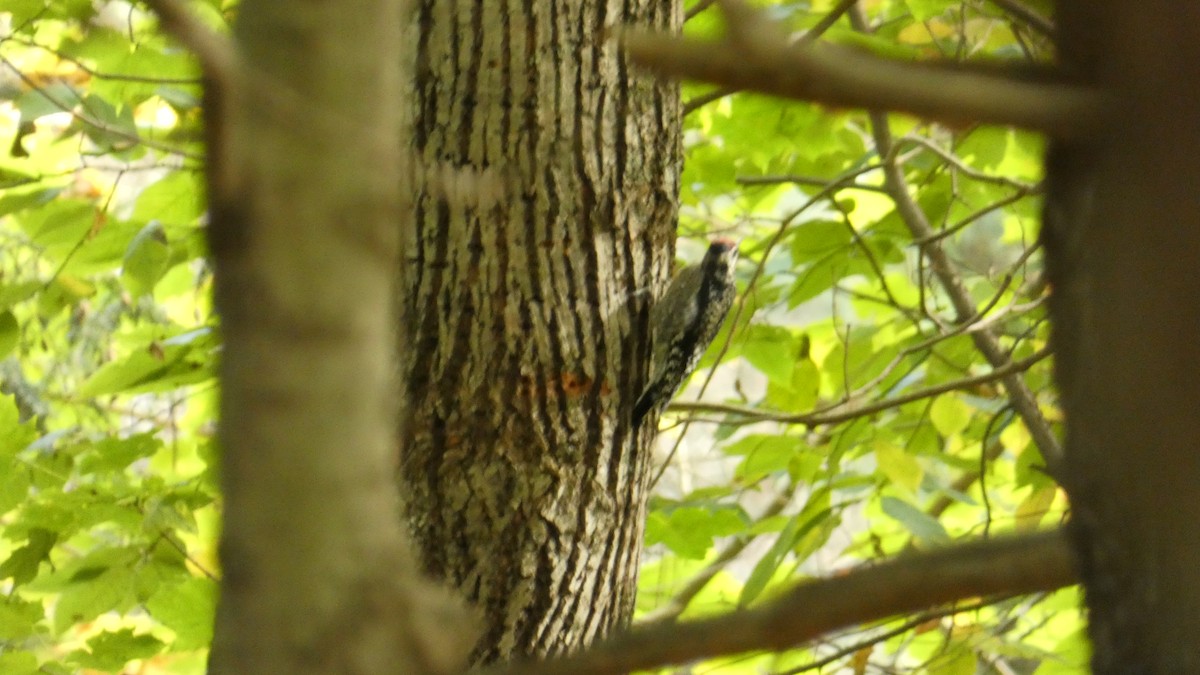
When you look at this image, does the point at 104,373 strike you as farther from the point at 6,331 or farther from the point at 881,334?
the point at 881,334

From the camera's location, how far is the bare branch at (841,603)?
58 centimetres

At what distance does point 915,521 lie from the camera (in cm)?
207

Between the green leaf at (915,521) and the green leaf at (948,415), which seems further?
the green leaf at (948,415)

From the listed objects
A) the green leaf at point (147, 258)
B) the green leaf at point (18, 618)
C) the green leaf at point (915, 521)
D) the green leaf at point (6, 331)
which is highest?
the green leaf at point (147, 258)

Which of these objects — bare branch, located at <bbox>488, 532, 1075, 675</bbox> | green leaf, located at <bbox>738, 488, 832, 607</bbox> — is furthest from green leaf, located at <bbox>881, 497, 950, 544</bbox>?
bare branch, located at <bbox>488, 532, 1075, 675</bbox>

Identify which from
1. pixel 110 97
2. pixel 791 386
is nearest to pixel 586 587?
pixel 791 386

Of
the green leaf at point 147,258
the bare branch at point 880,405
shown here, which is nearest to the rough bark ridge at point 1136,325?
the bare branch at point 880,405

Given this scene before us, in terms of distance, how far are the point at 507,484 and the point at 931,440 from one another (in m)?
1.52

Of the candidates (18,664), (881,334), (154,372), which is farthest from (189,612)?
(881,334)

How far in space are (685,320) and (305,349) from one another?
6.12 feet

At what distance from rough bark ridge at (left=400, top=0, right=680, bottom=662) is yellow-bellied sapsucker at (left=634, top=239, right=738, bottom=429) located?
0.07 metres

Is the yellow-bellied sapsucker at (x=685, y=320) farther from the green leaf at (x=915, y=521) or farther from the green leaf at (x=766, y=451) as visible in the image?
the green leaf at (x=915, y=521)

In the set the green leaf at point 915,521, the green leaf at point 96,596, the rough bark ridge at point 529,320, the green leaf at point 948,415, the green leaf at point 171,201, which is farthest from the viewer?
the green leaf at point 948,415

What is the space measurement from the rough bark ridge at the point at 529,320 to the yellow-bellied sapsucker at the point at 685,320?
7cm
